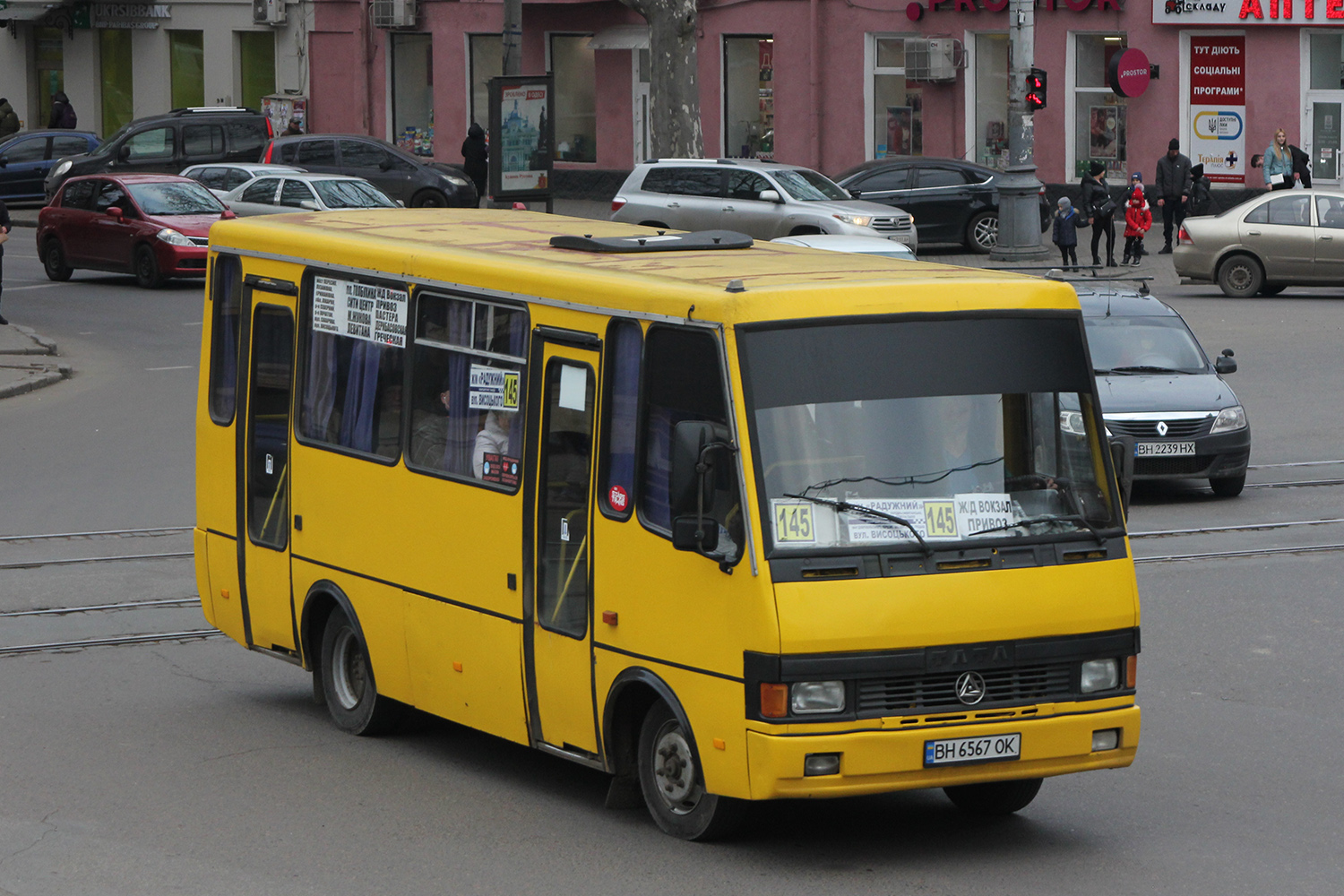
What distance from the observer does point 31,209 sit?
42.7 m

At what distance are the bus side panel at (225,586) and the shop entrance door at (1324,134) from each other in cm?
2774

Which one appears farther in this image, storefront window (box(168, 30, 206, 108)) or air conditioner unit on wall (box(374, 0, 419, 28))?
storefront window (box(168, 30, 206, 108))

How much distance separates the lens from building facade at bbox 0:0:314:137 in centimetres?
4688

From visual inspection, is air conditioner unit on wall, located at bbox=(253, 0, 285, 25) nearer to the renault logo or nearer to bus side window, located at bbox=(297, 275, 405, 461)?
bus side window, located at bbox=(297, 275, 405, 461)

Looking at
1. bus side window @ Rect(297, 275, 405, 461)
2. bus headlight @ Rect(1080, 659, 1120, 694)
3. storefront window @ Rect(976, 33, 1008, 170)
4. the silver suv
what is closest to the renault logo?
bus headlight @ Rect(1080, 659, 1120, 694)

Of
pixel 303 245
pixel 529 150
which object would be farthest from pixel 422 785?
pixel 529 150

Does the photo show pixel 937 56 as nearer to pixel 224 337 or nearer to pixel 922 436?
pixel 224 337

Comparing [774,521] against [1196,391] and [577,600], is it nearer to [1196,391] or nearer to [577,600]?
[577,600]

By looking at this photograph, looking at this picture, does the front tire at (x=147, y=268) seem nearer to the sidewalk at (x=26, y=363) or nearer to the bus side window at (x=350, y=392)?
the sidewalk at (x=26, y=363)

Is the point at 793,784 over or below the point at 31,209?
below

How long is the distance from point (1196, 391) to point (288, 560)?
829cm

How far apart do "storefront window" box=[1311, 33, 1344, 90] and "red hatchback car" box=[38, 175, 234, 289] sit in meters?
18.1

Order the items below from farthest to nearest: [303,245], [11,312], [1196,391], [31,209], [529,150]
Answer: [31,209] → [11,312] → [529,150] → [1196,391] → [303,245]

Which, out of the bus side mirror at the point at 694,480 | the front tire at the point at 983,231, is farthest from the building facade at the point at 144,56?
the bus side mirror at the point at 694,480
